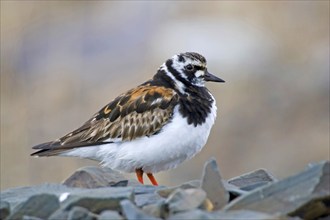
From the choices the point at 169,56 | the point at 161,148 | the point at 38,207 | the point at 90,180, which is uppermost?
the point at 38,207

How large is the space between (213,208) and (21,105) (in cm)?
1026

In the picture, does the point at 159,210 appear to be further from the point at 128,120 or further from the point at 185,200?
the point at 128,120

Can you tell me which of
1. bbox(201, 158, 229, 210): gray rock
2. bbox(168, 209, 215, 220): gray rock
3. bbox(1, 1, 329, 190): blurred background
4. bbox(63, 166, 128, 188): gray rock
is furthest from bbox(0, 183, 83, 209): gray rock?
bbox(1, 1, 329, 190): blurred background

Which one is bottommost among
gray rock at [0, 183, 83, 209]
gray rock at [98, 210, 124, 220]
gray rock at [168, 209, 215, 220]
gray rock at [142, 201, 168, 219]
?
gray rock at [0, 183, 83, 209]

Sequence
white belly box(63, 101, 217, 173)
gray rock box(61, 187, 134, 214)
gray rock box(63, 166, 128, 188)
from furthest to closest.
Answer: white belly box(63, 101, 217, 173)
gray rock box(63, 166, 128, 188)
gray rock box(61, 187, 134, 214)

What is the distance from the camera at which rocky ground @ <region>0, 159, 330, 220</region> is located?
15.4ft

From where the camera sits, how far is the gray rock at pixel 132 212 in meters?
4.66

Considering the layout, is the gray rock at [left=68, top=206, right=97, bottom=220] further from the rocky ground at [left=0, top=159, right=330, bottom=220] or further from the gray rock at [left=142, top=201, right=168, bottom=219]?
the gray rock at [left=142, top=201, right=168, bottom=219]

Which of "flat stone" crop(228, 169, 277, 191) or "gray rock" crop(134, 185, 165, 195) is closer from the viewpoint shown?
"gray rock" crop(134, 185, 165, 195)

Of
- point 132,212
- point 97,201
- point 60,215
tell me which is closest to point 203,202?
point 132,212

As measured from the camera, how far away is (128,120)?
295 inches

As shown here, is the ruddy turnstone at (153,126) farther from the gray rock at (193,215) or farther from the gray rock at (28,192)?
the gray rock at (193,215)

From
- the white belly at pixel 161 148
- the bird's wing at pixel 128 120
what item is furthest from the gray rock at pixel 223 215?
the bird's wing at pixel 128 120

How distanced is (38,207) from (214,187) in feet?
2.63
